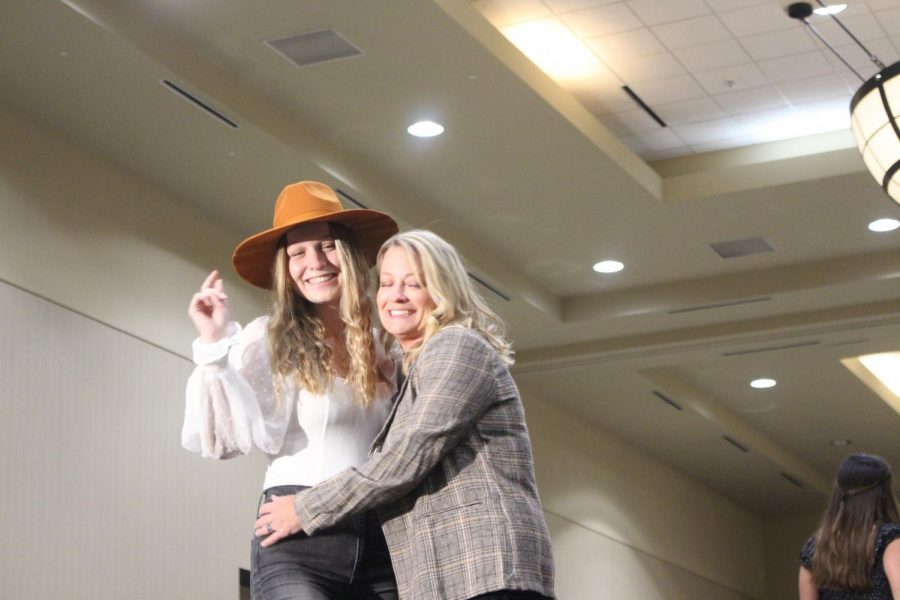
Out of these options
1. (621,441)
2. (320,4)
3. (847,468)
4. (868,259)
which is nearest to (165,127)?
(320,4)

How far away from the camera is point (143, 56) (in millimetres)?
5766

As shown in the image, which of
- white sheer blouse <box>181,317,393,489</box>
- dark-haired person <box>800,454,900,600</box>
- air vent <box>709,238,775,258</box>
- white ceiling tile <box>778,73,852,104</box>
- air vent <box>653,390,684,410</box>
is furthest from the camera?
air vent <box>653,390,684,410</box>

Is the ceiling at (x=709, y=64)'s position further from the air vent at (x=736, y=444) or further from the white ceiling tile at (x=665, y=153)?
the air vent at (x=736, y=444)

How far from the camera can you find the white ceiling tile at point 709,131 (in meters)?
7.68

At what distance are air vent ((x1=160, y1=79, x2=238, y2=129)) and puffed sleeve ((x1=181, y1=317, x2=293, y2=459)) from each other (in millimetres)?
3509

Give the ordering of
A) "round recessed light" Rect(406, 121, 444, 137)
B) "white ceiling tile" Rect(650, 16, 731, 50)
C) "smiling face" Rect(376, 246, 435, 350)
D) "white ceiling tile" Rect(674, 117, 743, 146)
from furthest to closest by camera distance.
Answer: "white ceiling tile" Rect(674, 117, 743, 146) < "round recessed light" Rect(406, 121, 444, 137) < "white ceiling tile" Rect(650, 16, 731, 50) < "smiling face" Rect(376, 246, 435, 350)

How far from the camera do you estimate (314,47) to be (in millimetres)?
6059

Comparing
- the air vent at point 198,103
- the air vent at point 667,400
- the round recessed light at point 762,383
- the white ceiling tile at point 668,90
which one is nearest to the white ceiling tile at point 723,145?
the white ceiling tile at point 668,90

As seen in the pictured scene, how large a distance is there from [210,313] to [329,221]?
33 cm

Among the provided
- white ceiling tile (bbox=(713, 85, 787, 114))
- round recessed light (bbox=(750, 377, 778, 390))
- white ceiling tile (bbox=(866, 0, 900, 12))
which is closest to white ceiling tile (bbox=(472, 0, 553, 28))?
white ceiling tile (bbox=(713, 85, 787, 114))

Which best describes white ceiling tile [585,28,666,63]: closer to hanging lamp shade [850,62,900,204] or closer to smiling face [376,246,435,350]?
hanging lamp shade [850,62,900,204]

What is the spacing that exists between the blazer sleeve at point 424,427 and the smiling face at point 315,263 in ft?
1.44

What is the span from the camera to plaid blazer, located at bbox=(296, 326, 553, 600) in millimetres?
2270

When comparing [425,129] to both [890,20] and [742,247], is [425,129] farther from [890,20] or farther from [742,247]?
[742,247]
